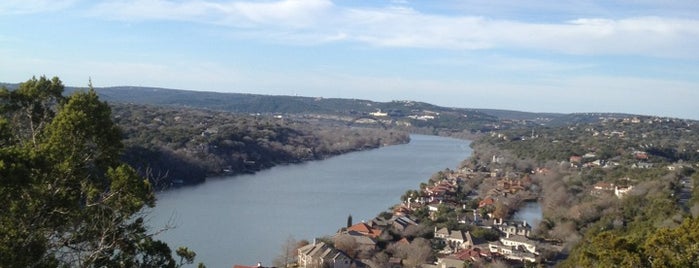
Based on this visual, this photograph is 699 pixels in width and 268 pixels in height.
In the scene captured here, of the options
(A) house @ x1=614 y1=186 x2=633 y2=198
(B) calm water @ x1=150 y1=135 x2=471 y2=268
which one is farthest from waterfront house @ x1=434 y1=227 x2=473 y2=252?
(A) house @ x1=614 y1=186 x2=633 y2=198

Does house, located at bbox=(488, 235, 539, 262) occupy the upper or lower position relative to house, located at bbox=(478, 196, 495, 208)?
upper

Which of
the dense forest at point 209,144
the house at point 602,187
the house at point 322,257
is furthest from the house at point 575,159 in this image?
the house at point 322,257

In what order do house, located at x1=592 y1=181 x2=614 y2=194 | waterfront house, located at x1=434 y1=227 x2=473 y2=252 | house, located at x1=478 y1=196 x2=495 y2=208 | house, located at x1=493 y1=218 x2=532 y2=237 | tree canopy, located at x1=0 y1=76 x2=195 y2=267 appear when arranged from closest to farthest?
tree canopy, located at x1=0 y1=76 x2=195 y2=267 < waterfront house, located at x1=434 y1=227 x2=473 y2=252 < house, located at x1=493 y1=218 x2=532 y2=237 < house, located at x1=478 y1=196 x2=495 y2=208 < house, located at x1=592 y1=181 x2=614 y2=194

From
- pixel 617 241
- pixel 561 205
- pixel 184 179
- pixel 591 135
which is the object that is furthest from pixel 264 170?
pixel 617 241

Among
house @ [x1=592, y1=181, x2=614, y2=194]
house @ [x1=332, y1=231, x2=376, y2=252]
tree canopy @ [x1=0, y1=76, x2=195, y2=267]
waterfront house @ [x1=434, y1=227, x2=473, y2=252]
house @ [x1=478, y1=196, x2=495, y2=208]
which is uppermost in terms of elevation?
tree canopy @ [x1=0, y1=76, x2=195, y2=267]

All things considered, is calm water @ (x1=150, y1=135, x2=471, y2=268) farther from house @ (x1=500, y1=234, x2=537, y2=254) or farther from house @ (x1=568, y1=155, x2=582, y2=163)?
house @ (x1=568, y1=155, x2=582, y2=163)

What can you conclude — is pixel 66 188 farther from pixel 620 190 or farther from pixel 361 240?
pixel 620 190
